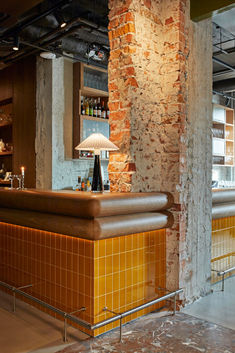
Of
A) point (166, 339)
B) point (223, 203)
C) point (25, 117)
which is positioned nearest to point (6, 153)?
point (25, 117)

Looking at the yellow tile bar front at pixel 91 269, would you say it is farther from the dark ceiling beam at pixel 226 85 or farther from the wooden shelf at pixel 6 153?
the dark ceiling beam at pixel 226 85

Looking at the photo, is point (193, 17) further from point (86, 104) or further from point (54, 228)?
point (86, 104)

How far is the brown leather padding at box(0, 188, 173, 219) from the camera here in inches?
90.4

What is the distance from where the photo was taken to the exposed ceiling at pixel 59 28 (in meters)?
4.07

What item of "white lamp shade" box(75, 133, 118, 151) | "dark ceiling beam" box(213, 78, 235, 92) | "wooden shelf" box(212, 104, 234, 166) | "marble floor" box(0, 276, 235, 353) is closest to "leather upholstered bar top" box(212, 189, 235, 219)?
"marble floor" box(0, 276, 235, 353)

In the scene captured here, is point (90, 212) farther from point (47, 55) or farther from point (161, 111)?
point (47, 55)

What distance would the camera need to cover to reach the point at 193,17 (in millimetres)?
3041

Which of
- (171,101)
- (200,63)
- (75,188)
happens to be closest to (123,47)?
(171,101)

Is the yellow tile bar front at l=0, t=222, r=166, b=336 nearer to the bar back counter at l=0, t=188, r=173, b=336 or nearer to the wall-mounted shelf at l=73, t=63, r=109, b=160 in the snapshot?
the bar back counter at l=0, t=188, r=173, b=336

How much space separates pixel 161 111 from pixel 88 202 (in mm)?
1224

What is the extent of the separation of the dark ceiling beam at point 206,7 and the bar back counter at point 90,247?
1.61 metres

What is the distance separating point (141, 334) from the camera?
8.09ft

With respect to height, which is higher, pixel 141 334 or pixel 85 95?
pixel 85 95

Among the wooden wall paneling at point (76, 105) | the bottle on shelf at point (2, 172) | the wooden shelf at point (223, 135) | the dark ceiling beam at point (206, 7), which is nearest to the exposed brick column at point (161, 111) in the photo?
the dark ceiling beam at point (206, 7)
